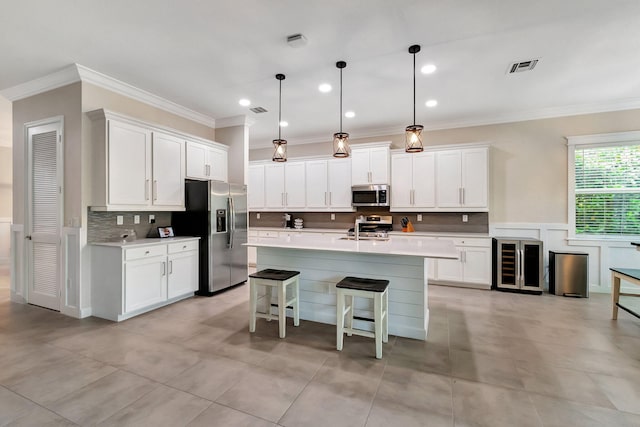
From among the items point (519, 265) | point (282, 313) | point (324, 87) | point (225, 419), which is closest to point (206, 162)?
point (324, 87)

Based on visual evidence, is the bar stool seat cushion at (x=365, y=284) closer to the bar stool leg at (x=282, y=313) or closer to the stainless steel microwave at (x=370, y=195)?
the bar stool leg at (x=282, y=313)

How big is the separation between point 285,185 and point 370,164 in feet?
6.30

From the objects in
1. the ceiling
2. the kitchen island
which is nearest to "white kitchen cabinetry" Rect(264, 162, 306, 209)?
the ceiling

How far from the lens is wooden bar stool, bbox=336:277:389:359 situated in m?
2.51

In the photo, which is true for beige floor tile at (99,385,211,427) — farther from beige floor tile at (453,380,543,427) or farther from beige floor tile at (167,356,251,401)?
beige floor tile at (453,380,543,427)

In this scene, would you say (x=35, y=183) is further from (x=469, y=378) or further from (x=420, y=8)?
(x=469, y=378)

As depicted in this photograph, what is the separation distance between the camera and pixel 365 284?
2.72 metres

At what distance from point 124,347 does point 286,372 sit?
1.60 metres

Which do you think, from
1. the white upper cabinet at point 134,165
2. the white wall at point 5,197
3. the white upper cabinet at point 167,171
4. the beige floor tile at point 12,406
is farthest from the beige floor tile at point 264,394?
the white wall at point 5,197

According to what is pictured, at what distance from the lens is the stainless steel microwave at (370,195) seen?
5.44 m

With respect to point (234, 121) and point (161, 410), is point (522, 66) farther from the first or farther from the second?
point (161, 410)

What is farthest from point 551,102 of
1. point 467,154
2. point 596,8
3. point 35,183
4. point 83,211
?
point 35,183

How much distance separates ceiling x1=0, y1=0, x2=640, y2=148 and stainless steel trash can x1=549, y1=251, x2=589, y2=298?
229 cm

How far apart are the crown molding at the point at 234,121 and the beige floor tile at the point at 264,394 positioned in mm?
4056
